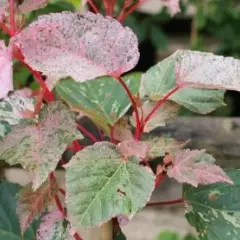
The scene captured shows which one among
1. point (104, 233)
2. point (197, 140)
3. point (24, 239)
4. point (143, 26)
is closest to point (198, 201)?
point (104, 233)

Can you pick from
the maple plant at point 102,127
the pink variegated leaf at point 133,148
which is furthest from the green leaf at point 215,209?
the pink variegated leaf at point 133,148

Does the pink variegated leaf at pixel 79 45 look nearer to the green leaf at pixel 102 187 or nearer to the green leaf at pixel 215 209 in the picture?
the green leaf at pixel 102 187

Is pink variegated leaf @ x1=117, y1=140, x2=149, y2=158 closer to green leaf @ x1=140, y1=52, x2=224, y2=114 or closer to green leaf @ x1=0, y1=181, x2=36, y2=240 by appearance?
green leaf @ x1=140, y1=52, x2=224, y2=114

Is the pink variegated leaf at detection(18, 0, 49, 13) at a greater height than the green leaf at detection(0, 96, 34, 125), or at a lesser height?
greater

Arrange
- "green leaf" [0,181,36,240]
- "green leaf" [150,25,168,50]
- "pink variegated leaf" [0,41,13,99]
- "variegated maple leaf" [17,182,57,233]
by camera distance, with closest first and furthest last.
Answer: "pink variegated leaf" [0,41,13,99]
"variegated maple leaf" [17,182,57,233]
"green leaf" [0,181,36,240]
"green leaf" [150,25,168,50]

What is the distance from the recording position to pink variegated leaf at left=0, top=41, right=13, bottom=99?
525mm

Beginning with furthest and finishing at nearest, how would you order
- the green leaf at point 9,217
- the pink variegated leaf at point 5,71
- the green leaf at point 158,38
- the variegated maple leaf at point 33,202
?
the green leaf at point 158,38
the green leaf at point 9,217
the variegated maple leaf at point 33,202
the pink variegated leaf at point 5,71

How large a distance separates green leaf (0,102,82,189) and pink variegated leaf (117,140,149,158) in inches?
1.7

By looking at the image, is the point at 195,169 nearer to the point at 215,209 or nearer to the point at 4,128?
the point at 215,209

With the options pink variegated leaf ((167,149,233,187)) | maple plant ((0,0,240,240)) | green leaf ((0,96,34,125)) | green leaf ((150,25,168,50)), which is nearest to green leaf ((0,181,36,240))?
maple plant ((0,0,240,240))

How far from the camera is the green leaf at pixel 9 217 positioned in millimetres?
755

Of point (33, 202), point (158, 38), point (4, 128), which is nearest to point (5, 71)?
point (33, 202)

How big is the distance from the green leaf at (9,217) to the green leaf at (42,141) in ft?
0.54

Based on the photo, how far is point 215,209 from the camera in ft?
2.18
